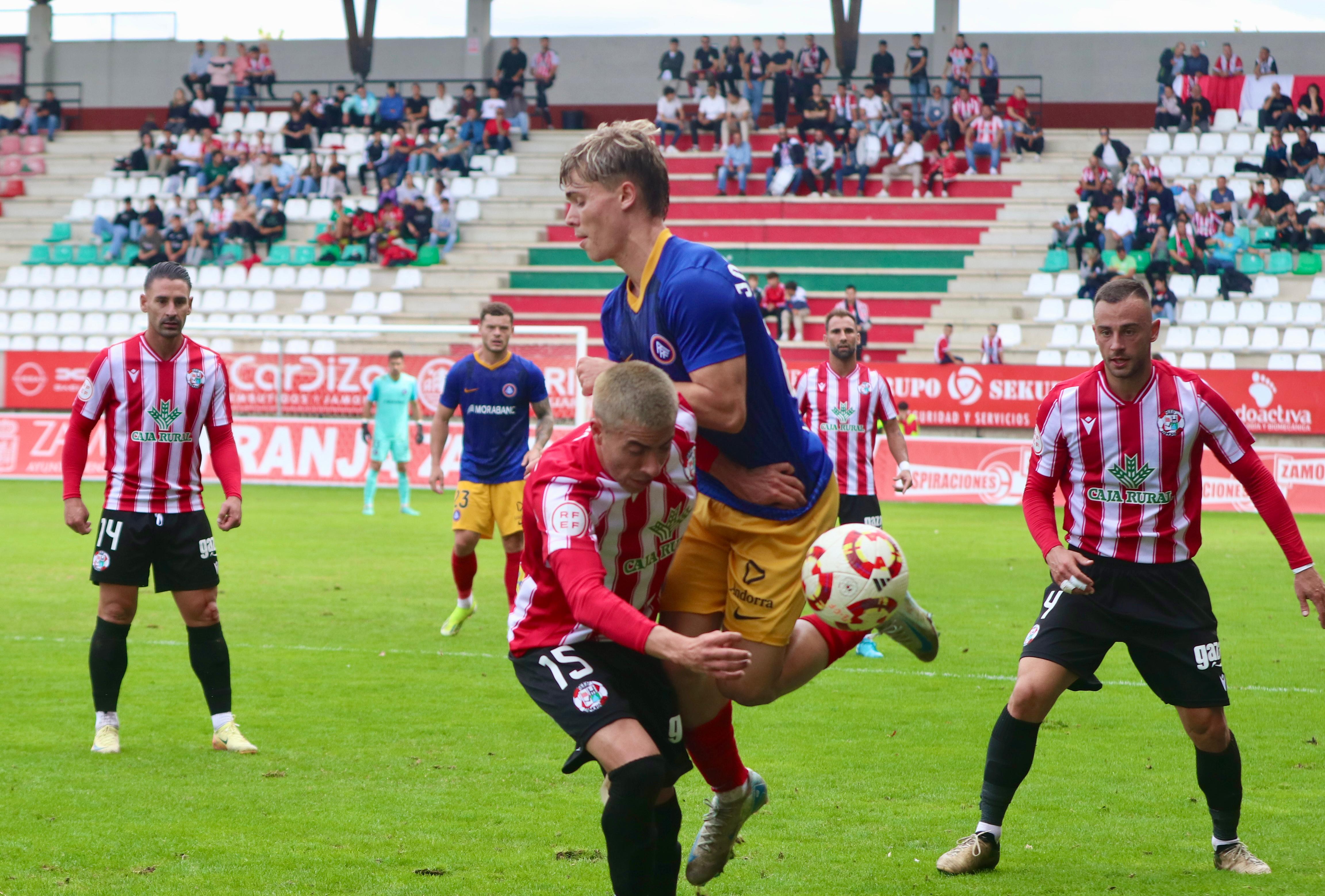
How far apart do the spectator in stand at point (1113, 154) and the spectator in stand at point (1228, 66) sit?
121 inches

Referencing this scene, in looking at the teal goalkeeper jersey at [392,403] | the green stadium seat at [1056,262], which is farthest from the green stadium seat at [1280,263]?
the teal goalkeeper jersey at [392,403]

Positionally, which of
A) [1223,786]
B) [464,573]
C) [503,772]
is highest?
[1223,786]

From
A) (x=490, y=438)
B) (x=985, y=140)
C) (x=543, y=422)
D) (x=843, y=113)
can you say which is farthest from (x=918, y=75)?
(x=490, y=438)

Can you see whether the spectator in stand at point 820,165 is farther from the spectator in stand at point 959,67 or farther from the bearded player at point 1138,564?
the bearded player at point 1138,564

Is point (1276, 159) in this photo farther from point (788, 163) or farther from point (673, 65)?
point (673, 65)

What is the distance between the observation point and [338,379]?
23422mm

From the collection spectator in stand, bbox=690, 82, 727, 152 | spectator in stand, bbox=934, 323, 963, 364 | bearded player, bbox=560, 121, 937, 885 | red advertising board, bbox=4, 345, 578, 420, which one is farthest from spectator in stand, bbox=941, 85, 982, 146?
bearded player, bbox=560, 121, 937, 885

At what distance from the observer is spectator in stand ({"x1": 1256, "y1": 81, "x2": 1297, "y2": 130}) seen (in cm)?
2852

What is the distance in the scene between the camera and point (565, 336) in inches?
964

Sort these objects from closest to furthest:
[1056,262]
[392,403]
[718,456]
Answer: [718,456], [392,403], [1056,262]

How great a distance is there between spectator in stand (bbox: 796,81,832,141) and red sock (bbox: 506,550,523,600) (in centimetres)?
2265

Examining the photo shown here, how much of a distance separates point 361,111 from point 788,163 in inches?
426

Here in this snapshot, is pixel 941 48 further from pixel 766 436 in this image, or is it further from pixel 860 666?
pixel 766 436

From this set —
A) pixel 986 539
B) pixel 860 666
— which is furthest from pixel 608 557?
pixel 986 539
